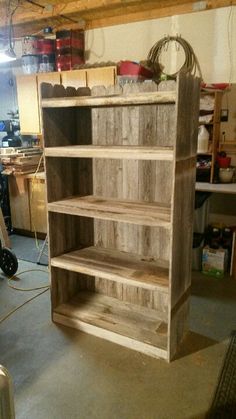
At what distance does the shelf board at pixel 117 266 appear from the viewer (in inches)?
77.0

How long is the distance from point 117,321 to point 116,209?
808 millimetres

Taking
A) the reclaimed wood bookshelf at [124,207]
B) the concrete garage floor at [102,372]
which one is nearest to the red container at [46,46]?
the reclaimed wood bookshelf at [124,207]

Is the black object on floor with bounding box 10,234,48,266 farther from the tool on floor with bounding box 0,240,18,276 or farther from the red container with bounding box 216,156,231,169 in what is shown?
the red container with bounding box 216,156,231,169

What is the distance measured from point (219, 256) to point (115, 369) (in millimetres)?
1617

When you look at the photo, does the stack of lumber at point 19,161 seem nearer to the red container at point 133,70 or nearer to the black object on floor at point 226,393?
the red container at point 133,70

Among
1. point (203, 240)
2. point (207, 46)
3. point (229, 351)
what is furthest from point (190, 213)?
point (207, 46)

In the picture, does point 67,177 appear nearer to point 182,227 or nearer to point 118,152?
point 118,152

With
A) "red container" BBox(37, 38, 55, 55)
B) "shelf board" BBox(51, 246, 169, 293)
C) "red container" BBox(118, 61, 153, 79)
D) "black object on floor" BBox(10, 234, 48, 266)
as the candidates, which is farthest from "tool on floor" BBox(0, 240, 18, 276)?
"red container" BBox(37, 38, 55, 55)

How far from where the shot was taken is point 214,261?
123 inches

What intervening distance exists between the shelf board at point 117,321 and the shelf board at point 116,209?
2.54ft

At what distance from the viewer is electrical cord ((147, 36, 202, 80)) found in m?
3.47

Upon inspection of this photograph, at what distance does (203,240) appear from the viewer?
10.6 feet

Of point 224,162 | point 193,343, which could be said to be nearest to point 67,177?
point 193,343

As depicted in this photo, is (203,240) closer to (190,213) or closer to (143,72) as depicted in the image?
(190,213)
